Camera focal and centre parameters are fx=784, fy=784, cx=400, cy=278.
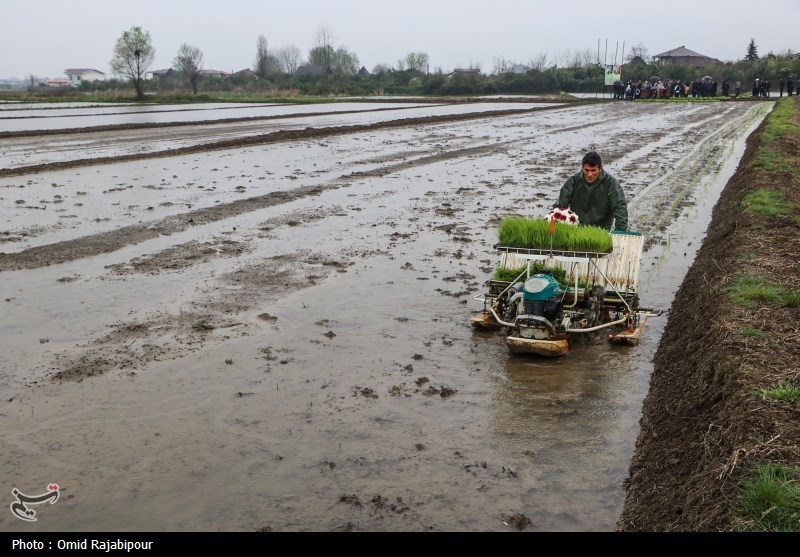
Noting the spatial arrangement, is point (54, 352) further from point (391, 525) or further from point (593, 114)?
point (593, 114)

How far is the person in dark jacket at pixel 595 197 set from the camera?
817 cm

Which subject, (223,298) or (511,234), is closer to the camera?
(511,234)

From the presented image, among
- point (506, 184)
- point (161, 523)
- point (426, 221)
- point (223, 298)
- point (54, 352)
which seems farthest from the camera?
point (506, 184)

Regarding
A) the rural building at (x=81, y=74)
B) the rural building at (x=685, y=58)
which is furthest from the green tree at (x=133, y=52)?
the rural building at (x=81, y=74)

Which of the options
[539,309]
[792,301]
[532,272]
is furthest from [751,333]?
[532,272]

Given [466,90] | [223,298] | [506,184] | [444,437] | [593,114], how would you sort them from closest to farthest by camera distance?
[444,437] < [223,298] < [506,184] < [593,114] < [466,90]

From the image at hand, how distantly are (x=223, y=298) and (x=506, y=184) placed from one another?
990 cm

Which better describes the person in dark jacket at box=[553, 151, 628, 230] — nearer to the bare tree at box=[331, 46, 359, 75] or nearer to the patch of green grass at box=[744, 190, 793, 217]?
the patch of green grass at box=[744, 190, 793, 217]

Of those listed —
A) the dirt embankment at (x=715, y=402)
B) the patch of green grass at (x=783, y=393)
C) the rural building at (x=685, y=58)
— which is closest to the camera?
the dirt embankment at (x=715, y=402)

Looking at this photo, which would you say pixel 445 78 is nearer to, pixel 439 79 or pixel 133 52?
pixel 439 79

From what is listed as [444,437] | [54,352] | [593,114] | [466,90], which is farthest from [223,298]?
[466,90]

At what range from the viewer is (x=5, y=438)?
18.0ft

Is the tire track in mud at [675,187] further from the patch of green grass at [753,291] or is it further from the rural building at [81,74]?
the rural building at [81,74]

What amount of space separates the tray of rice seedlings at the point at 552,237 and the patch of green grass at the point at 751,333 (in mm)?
1413
